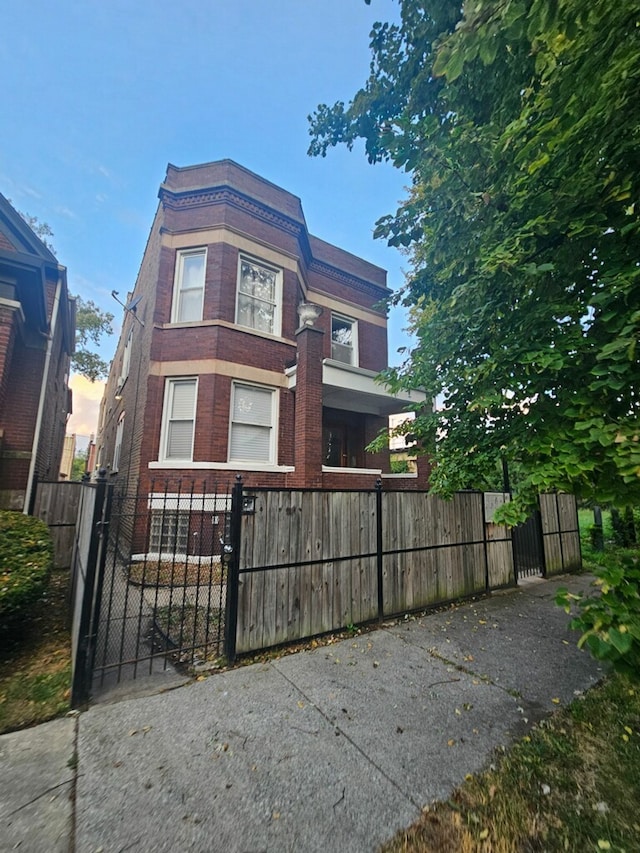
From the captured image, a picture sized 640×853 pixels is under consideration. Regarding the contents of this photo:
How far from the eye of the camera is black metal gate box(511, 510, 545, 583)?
7.55 metres

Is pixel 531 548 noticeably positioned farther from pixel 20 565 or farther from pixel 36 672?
pixel 20 565

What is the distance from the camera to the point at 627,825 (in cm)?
189

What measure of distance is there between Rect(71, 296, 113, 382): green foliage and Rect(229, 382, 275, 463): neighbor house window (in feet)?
53.3

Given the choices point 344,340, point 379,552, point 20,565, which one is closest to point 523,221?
point 379,552

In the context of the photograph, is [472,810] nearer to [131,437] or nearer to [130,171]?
[131,437]

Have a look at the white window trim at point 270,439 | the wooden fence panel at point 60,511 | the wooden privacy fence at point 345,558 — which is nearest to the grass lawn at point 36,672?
the wooden privacy fence at point 345,558

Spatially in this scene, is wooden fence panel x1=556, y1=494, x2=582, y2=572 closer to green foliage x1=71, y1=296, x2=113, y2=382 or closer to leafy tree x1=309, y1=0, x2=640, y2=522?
leafy tree x1=309, y1=0, x2=640, y2=522

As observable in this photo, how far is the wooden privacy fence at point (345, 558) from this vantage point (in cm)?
392

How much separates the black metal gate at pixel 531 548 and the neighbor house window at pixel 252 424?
608cm

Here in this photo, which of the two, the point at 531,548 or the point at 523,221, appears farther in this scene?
the point at 531,548

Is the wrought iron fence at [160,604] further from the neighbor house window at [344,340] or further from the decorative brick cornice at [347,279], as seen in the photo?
the decorative brick cornice at [347,279]

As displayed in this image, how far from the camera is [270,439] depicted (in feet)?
29.8

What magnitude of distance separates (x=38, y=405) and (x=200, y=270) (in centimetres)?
509

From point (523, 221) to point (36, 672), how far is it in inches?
257
